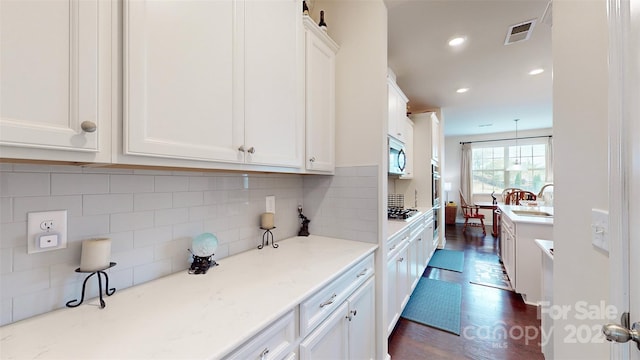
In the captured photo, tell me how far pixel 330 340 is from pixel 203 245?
0.71 meters

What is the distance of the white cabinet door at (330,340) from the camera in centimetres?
94

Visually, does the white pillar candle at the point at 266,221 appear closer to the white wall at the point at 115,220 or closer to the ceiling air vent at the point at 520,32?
the white wall at the point at 115,220

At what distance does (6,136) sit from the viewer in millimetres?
517

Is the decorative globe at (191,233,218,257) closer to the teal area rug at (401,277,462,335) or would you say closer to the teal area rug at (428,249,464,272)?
the teal area rug at (401,277,462,335)

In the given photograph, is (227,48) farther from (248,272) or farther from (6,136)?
(248,272)

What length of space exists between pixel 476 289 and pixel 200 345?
10.5 feet

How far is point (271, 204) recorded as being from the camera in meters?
1.60

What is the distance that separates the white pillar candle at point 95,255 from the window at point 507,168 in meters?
8.60

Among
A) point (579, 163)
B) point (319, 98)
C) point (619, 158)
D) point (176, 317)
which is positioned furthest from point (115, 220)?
point (579, 163)

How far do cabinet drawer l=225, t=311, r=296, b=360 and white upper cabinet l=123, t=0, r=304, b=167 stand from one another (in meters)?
0.63

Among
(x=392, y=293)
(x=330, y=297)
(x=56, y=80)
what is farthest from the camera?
(x=392, y=293)

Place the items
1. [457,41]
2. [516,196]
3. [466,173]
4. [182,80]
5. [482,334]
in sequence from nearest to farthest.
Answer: [182,80] < [482,334] < [457,41] < [516,196] < [466,173]

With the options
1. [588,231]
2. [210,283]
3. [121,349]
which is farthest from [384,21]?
[121,349]

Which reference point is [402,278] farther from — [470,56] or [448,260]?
[470,56]
